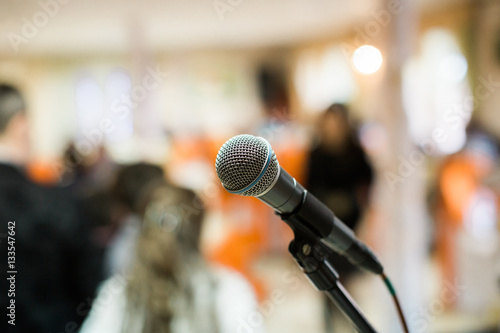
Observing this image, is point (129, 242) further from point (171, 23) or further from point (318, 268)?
point (171, 23)

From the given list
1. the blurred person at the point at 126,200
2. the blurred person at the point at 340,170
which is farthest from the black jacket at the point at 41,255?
the blurred person at the point at 340,170

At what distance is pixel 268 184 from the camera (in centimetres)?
64

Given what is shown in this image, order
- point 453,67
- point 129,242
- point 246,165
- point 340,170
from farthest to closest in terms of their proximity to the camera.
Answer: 1. point 453,67
2. point 340,170
3. point 129,242
4. point 246,165

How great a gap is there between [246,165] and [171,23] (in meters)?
5.34

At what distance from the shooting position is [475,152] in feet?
10.8

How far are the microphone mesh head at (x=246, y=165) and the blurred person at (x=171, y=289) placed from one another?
0.96 m

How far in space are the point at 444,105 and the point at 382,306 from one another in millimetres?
3162

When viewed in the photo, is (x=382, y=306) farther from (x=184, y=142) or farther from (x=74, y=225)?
(x=184, y=142)

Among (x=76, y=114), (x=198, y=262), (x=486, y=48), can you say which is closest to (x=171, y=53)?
(x=76, y=114)

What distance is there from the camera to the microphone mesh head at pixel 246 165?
62 centimetres

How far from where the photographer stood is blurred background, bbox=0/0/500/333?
249cm

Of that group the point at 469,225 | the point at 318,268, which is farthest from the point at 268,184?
the point at 469,225

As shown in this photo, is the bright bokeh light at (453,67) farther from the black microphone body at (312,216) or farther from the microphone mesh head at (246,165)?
the microphone mesh head at (246,165)

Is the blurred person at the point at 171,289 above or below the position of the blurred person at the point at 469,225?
above
